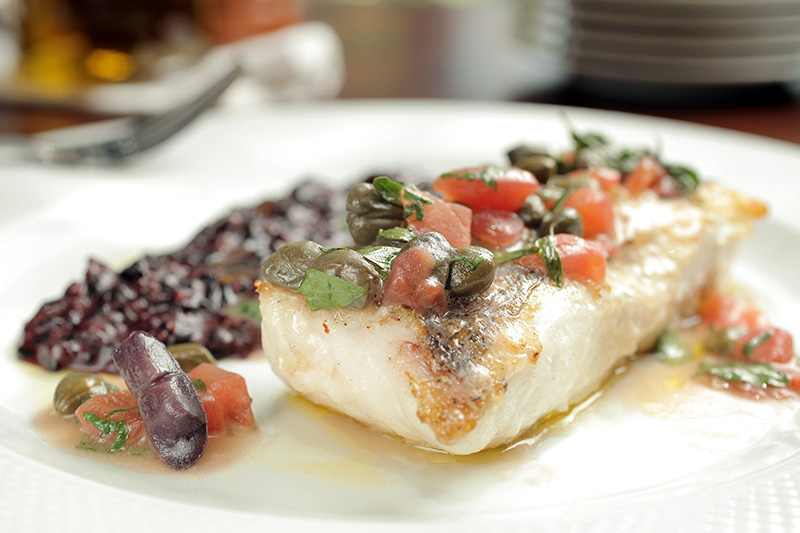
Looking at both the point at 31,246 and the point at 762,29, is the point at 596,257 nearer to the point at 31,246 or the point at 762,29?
the point at 31,246

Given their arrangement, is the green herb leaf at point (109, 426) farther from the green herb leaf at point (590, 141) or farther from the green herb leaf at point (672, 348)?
the green herb leaf at point (590, 141)

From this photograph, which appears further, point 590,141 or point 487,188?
point 590,141

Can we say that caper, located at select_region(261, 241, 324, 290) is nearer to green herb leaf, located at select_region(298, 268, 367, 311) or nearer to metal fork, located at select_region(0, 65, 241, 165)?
green herb leaf, located at select_region(298, 268, 367, 311)

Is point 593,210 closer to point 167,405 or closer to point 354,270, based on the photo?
point 354,270

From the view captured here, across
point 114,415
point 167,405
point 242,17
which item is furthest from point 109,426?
point 242,17

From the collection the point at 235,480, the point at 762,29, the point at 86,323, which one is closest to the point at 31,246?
the point at 86,323

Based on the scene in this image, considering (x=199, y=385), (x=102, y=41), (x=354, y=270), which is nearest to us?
(x=354, y=270)
